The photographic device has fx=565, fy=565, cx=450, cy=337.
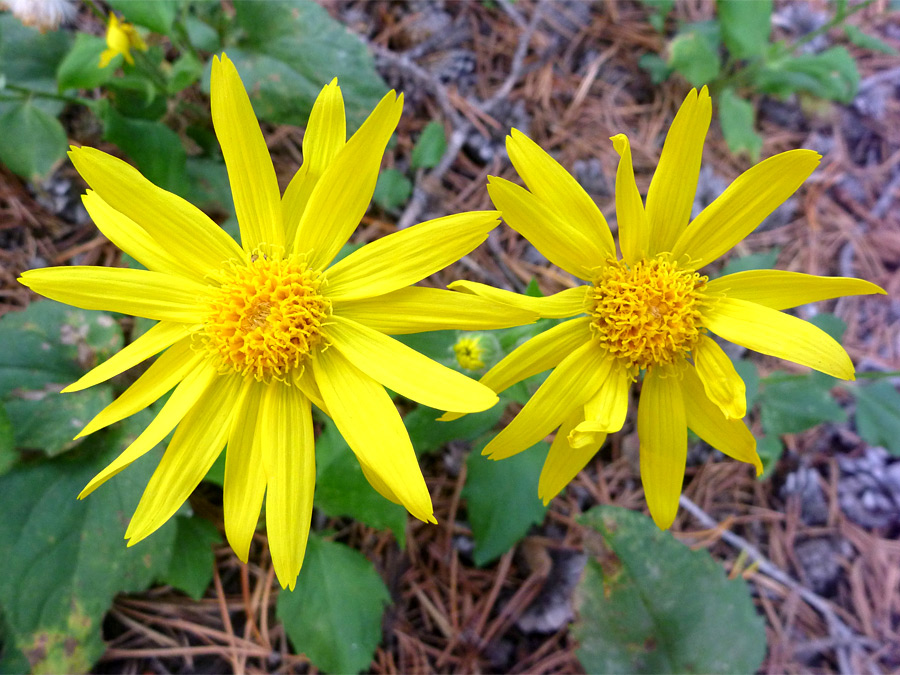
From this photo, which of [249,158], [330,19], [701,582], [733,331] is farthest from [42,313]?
[701,582]

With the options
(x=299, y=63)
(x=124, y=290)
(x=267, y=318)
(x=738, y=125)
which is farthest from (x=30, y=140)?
(x=738, y=125)

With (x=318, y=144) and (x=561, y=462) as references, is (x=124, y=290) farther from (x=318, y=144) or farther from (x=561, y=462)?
(x=561, y=462)

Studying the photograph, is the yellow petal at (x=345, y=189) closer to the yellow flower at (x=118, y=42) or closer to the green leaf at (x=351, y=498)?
the green leaf at (x=351, y=498)

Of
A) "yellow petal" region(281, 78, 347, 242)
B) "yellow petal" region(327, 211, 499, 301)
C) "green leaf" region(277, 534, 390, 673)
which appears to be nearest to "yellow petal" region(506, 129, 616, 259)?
"yellow petal" region(327, 211, 499, 301)

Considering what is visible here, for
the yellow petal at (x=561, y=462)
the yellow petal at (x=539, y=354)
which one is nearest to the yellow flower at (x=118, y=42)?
the yellow petal at (x=539, y=354)

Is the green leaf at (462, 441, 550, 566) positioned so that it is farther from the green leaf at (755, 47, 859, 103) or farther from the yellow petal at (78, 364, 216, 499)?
the green leaf at (755, 47, 859, 103)
